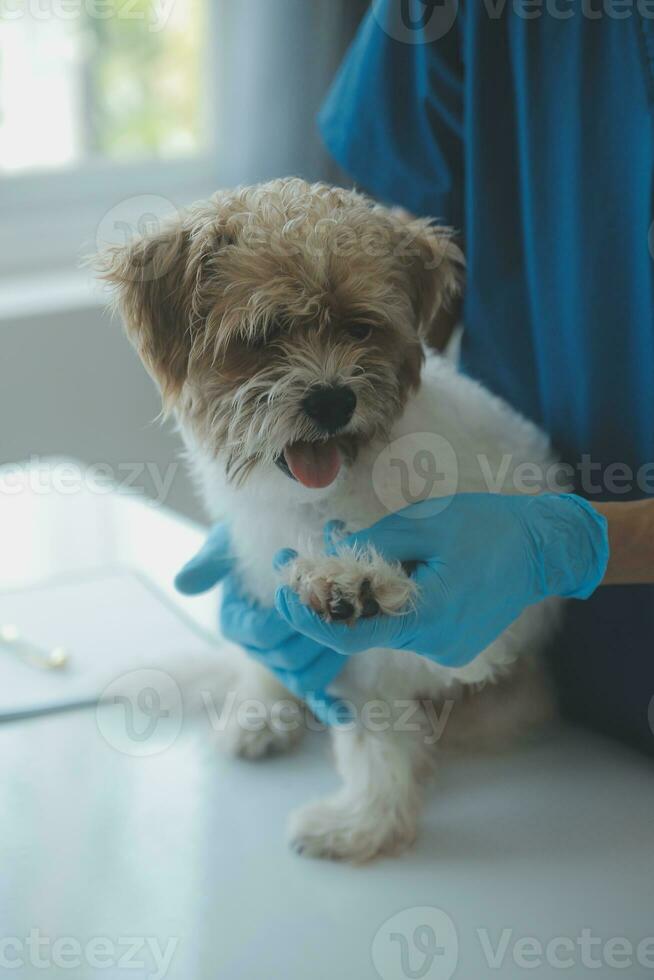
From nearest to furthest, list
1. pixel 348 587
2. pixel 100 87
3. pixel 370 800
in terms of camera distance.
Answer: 1. pixel 348 587
2. pixel 370 800
3. pixel 100 87

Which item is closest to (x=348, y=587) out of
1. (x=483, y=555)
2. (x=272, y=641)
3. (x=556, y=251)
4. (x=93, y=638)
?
(x=483, y=555)

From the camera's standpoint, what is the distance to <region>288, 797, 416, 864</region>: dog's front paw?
1.02 meters

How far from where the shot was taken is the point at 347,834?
3.39 ft

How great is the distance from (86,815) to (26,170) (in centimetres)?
199

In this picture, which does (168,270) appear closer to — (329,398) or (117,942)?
(329,398)

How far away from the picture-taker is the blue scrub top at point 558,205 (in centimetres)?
109

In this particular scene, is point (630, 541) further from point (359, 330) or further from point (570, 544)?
point (359, 330)

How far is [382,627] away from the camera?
897 mm

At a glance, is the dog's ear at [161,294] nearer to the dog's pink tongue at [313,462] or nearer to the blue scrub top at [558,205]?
the dog's pink tongue at [313,462]

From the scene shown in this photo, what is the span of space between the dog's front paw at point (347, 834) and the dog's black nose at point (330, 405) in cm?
39

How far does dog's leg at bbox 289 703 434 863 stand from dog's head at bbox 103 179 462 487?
32 centimetres

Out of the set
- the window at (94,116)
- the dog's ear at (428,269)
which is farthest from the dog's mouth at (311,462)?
the window at (94,116)

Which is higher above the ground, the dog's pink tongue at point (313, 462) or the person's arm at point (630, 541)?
the dog's pink tongue at point (313, 462)

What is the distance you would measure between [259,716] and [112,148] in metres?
2.01
